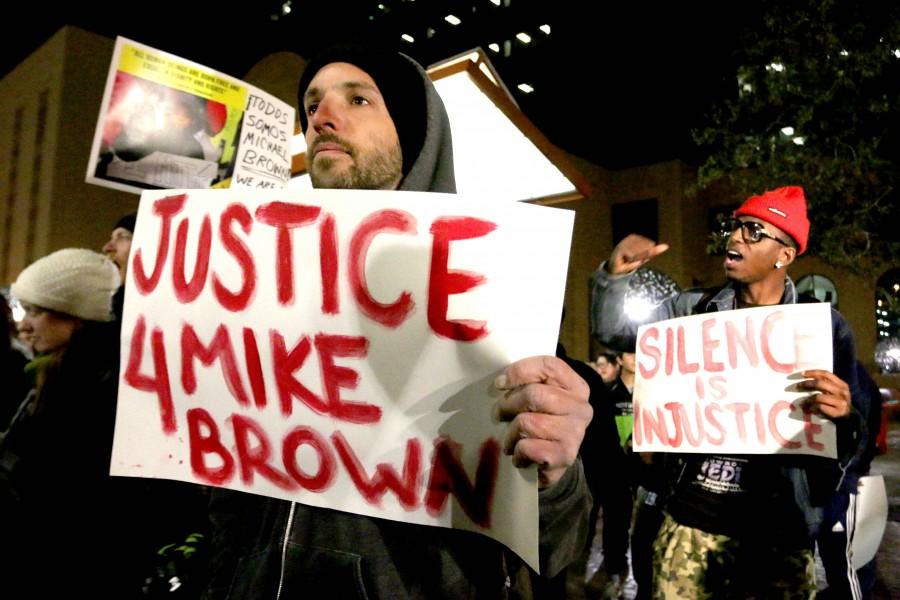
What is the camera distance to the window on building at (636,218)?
82.5 ft

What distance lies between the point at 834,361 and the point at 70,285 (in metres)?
3.06

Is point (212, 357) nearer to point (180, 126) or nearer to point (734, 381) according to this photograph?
point (734, 381)

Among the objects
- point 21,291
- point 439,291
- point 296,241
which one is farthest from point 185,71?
point 439,291

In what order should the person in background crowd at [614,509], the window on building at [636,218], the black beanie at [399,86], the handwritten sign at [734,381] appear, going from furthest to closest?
the window on building at [636,218]
the person in background crowd at [614,509]
the handwritten sign at [734,381]
the black beanie at [399,86]

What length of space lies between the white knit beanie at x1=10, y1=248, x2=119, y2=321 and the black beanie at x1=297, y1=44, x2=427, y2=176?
1614 millimetres

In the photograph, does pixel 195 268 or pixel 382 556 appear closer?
pixel 382 556

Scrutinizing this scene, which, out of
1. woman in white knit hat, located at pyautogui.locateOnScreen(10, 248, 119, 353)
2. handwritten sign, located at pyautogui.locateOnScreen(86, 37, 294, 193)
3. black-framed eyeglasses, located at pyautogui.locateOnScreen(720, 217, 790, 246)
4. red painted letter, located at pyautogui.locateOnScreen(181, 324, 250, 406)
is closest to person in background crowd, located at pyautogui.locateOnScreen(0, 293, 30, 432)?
woman in white knit hat, located at pyautogui.locateOnScreen(10, 248, 119, 353)

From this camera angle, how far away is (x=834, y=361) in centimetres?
248

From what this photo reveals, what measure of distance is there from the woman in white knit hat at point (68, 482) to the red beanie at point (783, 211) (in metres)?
2.68

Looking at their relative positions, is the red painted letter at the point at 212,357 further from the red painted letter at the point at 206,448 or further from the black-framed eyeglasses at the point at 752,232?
the black-framed eyeglasses at the point at 752,232

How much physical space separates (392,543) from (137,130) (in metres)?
3.43

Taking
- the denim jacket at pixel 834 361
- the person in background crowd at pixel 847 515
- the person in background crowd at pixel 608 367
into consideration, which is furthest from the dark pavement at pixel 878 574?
the denim jacket at pixel 834 361

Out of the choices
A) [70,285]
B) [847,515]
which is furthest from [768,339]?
[70,285]

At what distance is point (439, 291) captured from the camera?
113 cm
